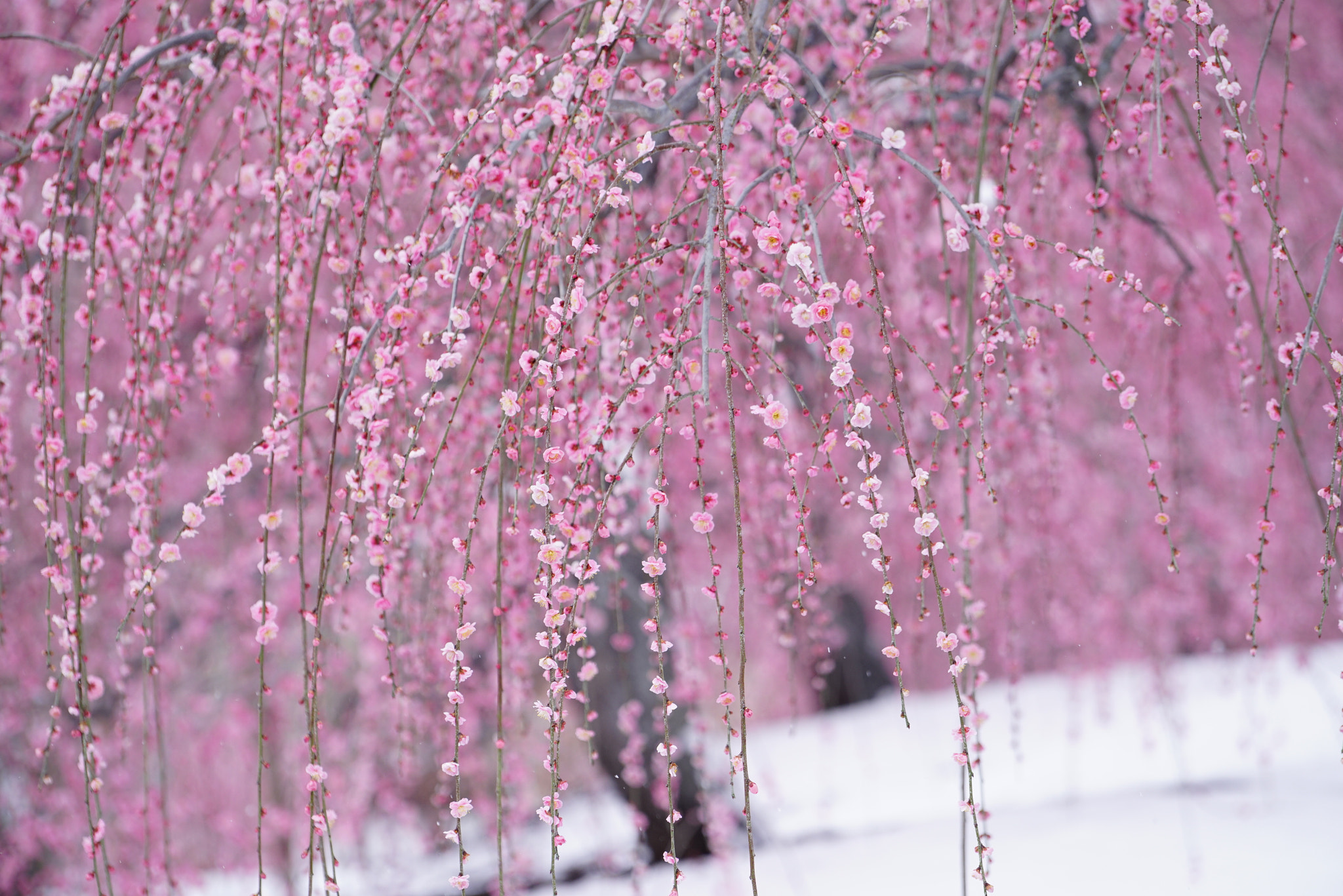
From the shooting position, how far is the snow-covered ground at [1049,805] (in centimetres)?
255

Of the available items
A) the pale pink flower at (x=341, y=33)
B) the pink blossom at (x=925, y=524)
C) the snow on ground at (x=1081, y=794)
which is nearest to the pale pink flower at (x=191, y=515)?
the pale pink flower at (x=341, y=33)

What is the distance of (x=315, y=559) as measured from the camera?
3955mm

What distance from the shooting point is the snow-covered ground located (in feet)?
8.38

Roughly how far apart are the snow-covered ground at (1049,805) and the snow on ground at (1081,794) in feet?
0.04

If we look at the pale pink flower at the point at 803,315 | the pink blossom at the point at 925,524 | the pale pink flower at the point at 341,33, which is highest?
the pale pink flower at the point at 341,33

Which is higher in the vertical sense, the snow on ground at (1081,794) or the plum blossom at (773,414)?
the plum blossom at (773,414)

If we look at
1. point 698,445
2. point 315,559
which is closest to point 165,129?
point 698,445

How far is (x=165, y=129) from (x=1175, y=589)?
4.48m

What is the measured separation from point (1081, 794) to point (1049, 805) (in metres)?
0.24

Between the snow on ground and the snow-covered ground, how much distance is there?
1 cm

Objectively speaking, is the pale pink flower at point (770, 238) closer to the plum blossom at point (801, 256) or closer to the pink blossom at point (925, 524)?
the plum blossom at point (801, 256)

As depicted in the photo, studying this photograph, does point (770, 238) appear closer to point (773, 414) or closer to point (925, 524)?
point (773, 414)

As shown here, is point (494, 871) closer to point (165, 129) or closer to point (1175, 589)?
point (165, 129)

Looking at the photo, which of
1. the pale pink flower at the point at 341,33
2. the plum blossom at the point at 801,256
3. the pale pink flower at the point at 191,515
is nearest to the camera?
the plum blossom at the point at 801,256
